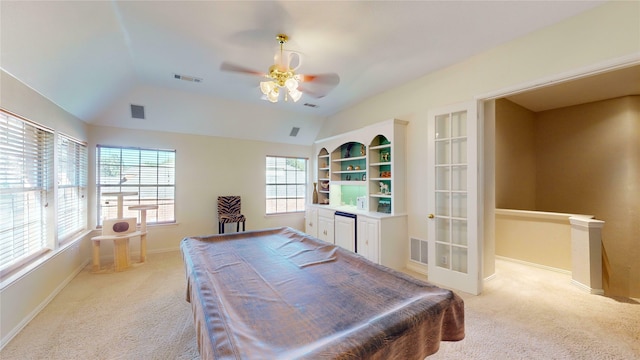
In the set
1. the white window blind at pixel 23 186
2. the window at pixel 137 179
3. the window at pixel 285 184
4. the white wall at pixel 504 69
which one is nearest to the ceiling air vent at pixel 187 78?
the white window blind at pixel 23 186

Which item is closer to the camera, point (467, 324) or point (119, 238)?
point (467, 324)

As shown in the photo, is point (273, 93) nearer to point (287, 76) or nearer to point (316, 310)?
point (287, 76)

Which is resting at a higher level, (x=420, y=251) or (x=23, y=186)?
(x=23, y=186)

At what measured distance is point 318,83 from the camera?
8.00ft

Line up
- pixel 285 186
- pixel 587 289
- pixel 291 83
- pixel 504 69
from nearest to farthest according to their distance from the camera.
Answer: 1. pixel 291 83
2. pixel 504 69
3. pixel 587 289
4. pixel 285 186

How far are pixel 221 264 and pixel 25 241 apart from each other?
2.35 m

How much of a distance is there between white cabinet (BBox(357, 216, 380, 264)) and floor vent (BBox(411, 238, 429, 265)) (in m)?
0.59

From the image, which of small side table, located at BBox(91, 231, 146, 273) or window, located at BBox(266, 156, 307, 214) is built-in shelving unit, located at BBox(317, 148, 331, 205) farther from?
small side table, located at BBox(91, 231, 146, 273)

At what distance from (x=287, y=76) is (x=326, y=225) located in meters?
3.18

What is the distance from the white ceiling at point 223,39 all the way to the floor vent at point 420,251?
2.44m

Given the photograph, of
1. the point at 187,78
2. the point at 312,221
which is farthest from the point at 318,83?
the point at 312,221

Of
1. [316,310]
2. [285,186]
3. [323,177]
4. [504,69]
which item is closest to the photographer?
[316,310]

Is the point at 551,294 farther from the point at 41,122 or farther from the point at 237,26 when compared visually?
the point at 41,122

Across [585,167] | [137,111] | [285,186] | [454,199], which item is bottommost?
[454,199]
